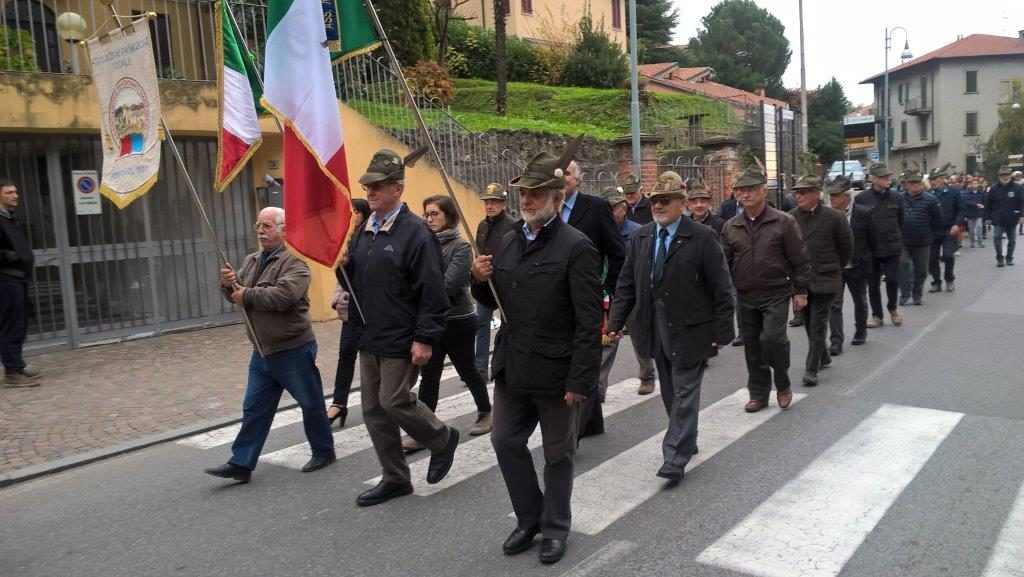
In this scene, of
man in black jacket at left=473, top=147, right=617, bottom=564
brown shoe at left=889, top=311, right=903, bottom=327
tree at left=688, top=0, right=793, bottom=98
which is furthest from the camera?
tree at left=688, top=0, right=793, bottom=98

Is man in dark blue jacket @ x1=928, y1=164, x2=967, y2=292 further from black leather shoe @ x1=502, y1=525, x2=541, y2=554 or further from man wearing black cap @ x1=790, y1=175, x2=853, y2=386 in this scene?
black leather shoe @ x1=502, y1=525, x2=541, y2=554

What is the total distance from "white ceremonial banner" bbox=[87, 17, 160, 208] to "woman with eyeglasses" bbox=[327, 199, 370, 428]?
1449 mm

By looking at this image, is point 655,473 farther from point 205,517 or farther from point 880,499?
point 205,517

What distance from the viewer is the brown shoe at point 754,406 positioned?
6.87 meters

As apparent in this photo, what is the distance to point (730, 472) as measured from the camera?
213 inches

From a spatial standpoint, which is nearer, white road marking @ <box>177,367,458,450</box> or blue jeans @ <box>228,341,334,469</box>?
blue jeans @ <box>228,341,334,469</box>

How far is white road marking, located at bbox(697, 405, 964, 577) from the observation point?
4.07m

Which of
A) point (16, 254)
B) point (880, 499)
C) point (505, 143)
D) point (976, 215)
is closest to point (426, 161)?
point (505, 143)

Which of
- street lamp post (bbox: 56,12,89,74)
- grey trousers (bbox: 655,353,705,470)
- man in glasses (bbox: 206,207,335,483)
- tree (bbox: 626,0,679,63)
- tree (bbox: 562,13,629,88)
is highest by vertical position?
tree (bbox: 626,0,679,63)

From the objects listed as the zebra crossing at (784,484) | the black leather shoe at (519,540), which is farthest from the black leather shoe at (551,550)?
the zebra crossing at (784,484)

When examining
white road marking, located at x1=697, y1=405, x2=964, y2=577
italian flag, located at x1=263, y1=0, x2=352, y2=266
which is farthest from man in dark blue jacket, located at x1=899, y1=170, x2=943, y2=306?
italian flag, located at x1=263, y1=0, x2=352, y2=266

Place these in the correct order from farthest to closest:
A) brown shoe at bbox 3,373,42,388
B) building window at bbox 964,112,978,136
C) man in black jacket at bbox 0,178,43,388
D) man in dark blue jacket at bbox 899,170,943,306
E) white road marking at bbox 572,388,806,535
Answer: building window at bbox 964,112,978,136 < man in dark blue jacket at bbox 899,170,943,306 < brown shoe at bbox 3,373,42,388 < man in black jacket at bbox 0,178,43,388 < white road marking at bbox 572,388,806,535

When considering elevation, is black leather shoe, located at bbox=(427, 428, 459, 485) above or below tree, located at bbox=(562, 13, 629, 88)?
below

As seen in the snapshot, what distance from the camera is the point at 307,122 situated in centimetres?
525
